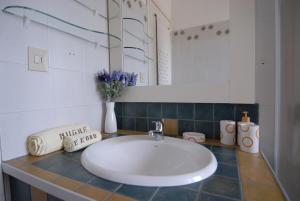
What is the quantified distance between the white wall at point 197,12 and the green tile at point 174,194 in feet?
2.89

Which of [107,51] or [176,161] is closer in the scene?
[176,161]

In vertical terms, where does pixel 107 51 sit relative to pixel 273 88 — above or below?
above

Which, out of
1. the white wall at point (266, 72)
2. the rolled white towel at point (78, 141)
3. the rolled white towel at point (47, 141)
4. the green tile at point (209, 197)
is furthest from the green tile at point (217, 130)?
the rolled white towel at point (47, 141)

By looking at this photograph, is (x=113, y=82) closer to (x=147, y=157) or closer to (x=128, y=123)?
(x=128, y=123)

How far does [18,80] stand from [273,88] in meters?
1.02

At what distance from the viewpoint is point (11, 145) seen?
2.36 feet

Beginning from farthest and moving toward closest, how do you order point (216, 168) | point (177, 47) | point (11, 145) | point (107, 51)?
point (107, 51)
point (177, 47)
point (11, 145)
point (216, 168)

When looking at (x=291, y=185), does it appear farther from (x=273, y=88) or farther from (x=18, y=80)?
(x=18, y=80)

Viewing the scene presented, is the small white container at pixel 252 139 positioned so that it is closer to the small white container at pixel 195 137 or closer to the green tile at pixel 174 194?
the small white container at pixel 195 137

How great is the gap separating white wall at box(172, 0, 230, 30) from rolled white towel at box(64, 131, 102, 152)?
81 centimetres

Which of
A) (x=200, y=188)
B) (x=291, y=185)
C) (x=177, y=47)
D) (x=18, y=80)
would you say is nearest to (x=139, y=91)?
(x=177, y=47)

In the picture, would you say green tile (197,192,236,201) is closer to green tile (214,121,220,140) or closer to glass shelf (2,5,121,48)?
green tile (214,121,220,140)

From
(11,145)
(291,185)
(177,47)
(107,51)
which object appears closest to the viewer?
(291,185)

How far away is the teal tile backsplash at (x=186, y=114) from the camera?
92 cm
